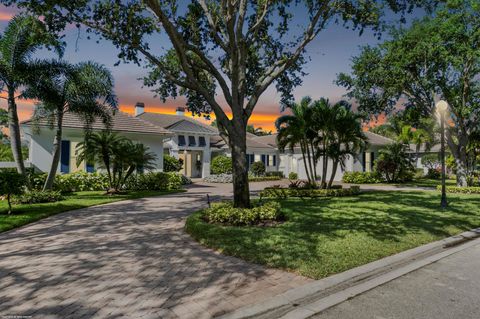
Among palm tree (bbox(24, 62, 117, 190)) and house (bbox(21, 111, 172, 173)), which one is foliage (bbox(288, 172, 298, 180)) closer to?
house (bbox(21, 111, 172, 173))

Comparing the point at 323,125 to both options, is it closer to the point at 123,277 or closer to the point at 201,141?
the point at 123,277

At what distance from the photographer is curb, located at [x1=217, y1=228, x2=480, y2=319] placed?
404 centimetres

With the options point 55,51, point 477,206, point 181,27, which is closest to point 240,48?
point 181,27

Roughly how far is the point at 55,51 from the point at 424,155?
44857 mm

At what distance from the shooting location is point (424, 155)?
43.5 metres

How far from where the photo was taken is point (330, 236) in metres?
7.38

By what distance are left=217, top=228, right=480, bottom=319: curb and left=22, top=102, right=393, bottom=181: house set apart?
14.4 metres

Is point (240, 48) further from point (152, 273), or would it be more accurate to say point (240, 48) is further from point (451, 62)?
point (451, 62)

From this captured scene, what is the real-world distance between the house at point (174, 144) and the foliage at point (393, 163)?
2.33m

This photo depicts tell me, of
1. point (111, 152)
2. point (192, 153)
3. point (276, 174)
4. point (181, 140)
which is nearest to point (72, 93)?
point (111, 152)

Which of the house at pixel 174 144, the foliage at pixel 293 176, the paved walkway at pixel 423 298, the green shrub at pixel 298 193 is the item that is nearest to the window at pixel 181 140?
the house at pixel 174 144

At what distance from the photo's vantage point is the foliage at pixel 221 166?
106 feet

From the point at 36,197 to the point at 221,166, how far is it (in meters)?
20.0

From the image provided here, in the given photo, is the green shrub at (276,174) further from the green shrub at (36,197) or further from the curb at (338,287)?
the curb at (338,287)
